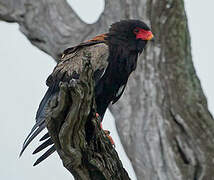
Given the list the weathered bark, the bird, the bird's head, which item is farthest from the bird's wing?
the weathered bark

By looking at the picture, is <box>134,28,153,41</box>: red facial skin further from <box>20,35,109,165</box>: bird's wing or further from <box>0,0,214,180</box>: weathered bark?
<box>0,0,214,180</box>: weathered bark

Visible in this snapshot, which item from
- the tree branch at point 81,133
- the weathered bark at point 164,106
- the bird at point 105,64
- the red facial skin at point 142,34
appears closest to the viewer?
the tree branch at point 81,133

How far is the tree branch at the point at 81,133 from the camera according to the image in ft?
15.1

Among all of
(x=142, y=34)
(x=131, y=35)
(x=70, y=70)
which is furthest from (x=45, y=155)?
(x=142, y=34)

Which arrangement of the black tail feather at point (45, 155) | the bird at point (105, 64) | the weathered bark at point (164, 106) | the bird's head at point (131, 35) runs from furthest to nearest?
the weathered bark at point (164, 106), the bird's head at point (131, 35), the bird at point (105, 64), the black tail feather at point (45, 155)

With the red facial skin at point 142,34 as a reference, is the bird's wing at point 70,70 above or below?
below

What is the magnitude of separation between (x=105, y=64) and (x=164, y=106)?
4.86 metres

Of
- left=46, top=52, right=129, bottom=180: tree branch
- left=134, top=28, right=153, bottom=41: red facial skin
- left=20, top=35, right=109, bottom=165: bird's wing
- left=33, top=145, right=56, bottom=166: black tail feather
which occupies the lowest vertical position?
left=46, top=52, right=129, bottom=180: tree branch

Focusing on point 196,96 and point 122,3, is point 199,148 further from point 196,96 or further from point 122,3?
point 122,3

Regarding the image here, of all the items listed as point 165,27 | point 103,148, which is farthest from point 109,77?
point 165,27

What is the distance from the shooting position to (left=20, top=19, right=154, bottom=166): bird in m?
6.41

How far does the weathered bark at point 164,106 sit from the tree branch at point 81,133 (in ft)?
18.5

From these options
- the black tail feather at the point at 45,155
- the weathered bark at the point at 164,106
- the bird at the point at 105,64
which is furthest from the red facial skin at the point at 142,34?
the weathered bark at the point at 164,106

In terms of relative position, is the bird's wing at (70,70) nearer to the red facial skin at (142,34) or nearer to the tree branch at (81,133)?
the red facial skin at (142,34)
